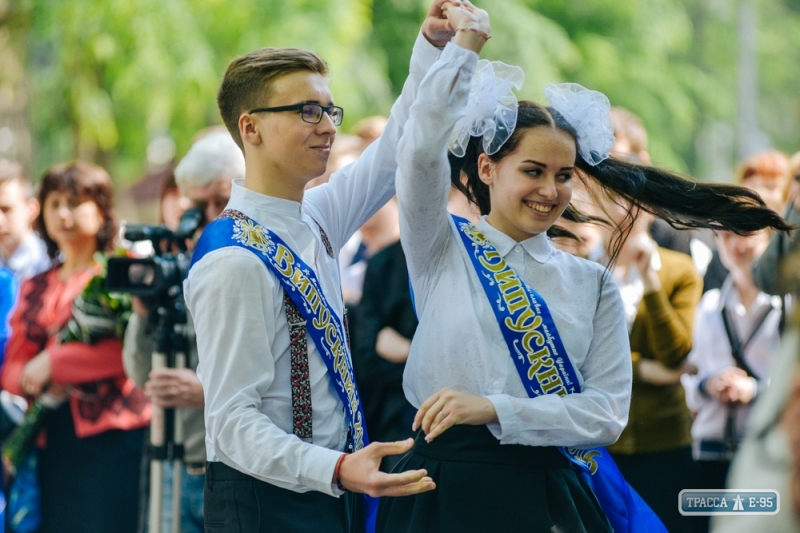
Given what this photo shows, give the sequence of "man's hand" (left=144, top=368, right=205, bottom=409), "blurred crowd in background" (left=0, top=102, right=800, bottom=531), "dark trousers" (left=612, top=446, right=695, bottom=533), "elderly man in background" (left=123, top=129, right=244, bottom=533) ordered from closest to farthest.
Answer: "man's hand" (left=144, top=368, right=205, bottom=409) < "elderly man in background" (left=123, top=129, right=244, bottom=533) < "blurred crowd in background" (left=0, top=102, right=800, bottom=531) < "dark trousers" (left=612, top=446, right=695, bottom=533)

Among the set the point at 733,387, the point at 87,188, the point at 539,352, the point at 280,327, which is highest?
the point at 87,188

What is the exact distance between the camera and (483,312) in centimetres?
235

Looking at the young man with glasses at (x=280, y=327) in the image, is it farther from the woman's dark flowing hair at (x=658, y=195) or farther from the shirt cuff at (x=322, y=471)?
the woman's dark flowing hair at (x=658, y=195)

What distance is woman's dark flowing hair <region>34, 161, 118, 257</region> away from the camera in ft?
14.8

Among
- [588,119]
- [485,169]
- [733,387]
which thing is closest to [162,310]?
[485,169]

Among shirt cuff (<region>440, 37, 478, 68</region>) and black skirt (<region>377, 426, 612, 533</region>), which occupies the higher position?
shirt cuff (<region>440, 37, 478, 68</region>)

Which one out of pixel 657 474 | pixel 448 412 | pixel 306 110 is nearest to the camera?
pixel 448 412

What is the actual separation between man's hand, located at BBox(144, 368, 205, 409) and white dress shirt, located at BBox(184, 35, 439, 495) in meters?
1.06

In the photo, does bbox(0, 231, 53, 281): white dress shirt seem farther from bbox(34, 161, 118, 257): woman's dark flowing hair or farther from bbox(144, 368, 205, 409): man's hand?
bbox(144, 368, 205, 409): man's hand

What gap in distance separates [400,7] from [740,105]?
17.9ft

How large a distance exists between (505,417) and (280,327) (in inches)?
20.6

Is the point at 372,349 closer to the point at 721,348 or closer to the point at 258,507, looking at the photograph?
the point at 721,348

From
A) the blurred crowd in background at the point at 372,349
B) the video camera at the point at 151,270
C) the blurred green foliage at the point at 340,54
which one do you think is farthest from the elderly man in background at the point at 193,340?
the blurred green foliage at the point at 340,54

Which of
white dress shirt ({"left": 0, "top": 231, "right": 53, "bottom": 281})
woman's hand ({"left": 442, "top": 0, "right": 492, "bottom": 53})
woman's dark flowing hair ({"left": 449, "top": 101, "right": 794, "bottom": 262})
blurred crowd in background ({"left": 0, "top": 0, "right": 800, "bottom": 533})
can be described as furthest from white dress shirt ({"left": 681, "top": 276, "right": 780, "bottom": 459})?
white dress shirt ({"left": 0, "top": 231, "right": 53, "bottom": 281})
